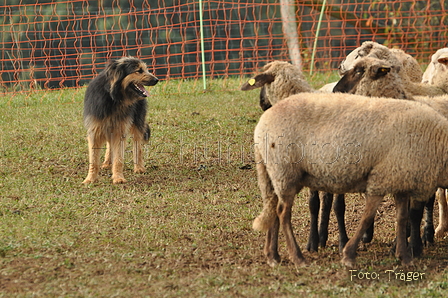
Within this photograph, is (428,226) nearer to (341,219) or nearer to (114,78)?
(341,219)

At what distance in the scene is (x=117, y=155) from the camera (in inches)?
296

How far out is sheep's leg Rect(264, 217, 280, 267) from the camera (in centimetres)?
482

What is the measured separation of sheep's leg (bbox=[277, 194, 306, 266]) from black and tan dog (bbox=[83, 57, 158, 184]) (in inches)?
120

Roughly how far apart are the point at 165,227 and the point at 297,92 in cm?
169

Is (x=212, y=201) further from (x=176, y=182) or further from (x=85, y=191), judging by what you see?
(x=85, y=191)

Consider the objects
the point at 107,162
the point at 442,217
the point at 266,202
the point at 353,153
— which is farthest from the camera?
the point at 107,162

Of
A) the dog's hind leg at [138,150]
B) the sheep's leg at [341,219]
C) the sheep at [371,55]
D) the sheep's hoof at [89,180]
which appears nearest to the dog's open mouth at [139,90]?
the dog's hind leg at [138,150]

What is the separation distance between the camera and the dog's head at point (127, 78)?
7.45 metres

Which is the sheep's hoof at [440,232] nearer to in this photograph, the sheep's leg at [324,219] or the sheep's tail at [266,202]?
the sheep's leg at [324,219]

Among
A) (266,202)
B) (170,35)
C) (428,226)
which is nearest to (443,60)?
(428,226)

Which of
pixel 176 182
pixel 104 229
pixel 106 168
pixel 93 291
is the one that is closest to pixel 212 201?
pixel 176 182

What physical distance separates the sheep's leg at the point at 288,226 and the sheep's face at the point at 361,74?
1312 mm

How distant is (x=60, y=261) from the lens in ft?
15.5

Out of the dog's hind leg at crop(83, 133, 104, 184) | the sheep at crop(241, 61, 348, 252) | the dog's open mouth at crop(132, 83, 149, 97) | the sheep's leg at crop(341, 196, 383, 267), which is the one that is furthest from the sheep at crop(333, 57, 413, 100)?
the dog's hind leg at crop(83, 133, 104, 184)
